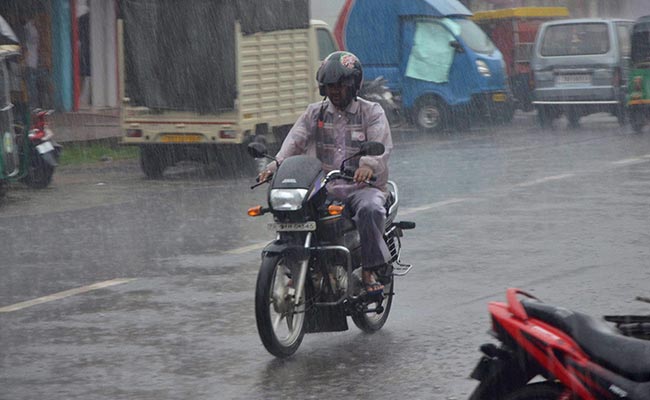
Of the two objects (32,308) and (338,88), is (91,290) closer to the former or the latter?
(32,308)

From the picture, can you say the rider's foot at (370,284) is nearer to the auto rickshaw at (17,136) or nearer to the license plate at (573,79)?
the auto rickshaw at (17,136)

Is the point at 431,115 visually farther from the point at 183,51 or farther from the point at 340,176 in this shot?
the point at 340,176

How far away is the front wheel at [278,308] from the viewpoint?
22.8 ft

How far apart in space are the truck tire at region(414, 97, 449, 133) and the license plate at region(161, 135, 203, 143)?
833 cm

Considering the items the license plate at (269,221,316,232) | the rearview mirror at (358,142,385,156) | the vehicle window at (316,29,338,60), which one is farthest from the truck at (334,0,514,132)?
the license plate at (269,221,316,232)

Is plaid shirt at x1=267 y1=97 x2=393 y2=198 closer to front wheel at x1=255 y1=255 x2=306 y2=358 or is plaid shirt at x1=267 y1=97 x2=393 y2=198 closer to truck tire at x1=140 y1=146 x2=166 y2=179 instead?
front wheel at x1=255 y1=255 x2=306 y2=358

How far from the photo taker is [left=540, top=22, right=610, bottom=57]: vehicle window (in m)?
24.5

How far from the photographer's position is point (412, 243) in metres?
11.3

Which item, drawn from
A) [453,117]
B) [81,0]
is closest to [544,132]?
[453,117]

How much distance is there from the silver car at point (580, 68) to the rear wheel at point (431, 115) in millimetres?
1676

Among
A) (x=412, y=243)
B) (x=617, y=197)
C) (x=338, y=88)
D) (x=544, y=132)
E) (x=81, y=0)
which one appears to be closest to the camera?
(x=338, y=88)

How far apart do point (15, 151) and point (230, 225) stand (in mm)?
3772

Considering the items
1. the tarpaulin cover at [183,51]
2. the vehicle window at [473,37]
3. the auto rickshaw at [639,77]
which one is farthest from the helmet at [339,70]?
the vehicle window at [473,37]

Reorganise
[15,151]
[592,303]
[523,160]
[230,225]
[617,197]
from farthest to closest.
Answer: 1. [523,160]
2. [15,151]
3. [617,197]
4. [230,225]
5. [592,303]
